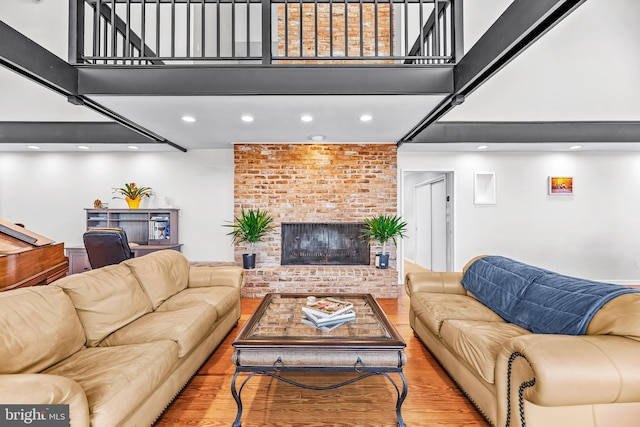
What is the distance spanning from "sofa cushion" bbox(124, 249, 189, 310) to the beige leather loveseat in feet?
7.60

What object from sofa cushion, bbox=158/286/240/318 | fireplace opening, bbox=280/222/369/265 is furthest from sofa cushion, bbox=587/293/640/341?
fireplace opening, bbox=280/222/369/265

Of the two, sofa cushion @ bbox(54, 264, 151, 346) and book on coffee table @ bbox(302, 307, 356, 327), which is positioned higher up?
sofa cushion @ bbox(54, 264, 151, 346)

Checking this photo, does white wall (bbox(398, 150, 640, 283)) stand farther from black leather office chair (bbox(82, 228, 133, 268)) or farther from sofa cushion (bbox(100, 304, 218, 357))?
black leather office chair (bbox(82, 228, 133, 268))

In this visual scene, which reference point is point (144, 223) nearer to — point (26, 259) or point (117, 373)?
point (26, 259)

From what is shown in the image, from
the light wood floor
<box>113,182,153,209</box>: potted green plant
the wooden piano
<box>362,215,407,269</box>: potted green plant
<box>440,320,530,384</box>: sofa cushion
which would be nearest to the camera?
<box>440,320,530,384</box>: sofa cushion

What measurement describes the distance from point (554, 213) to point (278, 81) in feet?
16.8

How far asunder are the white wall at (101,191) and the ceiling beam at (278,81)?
2497mm

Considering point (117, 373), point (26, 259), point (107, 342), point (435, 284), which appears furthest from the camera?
point (435, 284)

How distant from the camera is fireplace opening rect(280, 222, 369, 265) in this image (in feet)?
16.3

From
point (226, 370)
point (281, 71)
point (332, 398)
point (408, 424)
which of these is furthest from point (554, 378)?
point (281, 71)

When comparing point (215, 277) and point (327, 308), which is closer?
point (327, 308)

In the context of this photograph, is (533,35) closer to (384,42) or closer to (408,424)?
(408,424)

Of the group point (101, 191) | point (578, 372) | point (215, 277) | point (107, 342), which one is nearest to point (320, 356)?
point (578, 372)

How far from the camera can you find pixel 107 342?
1.99m
